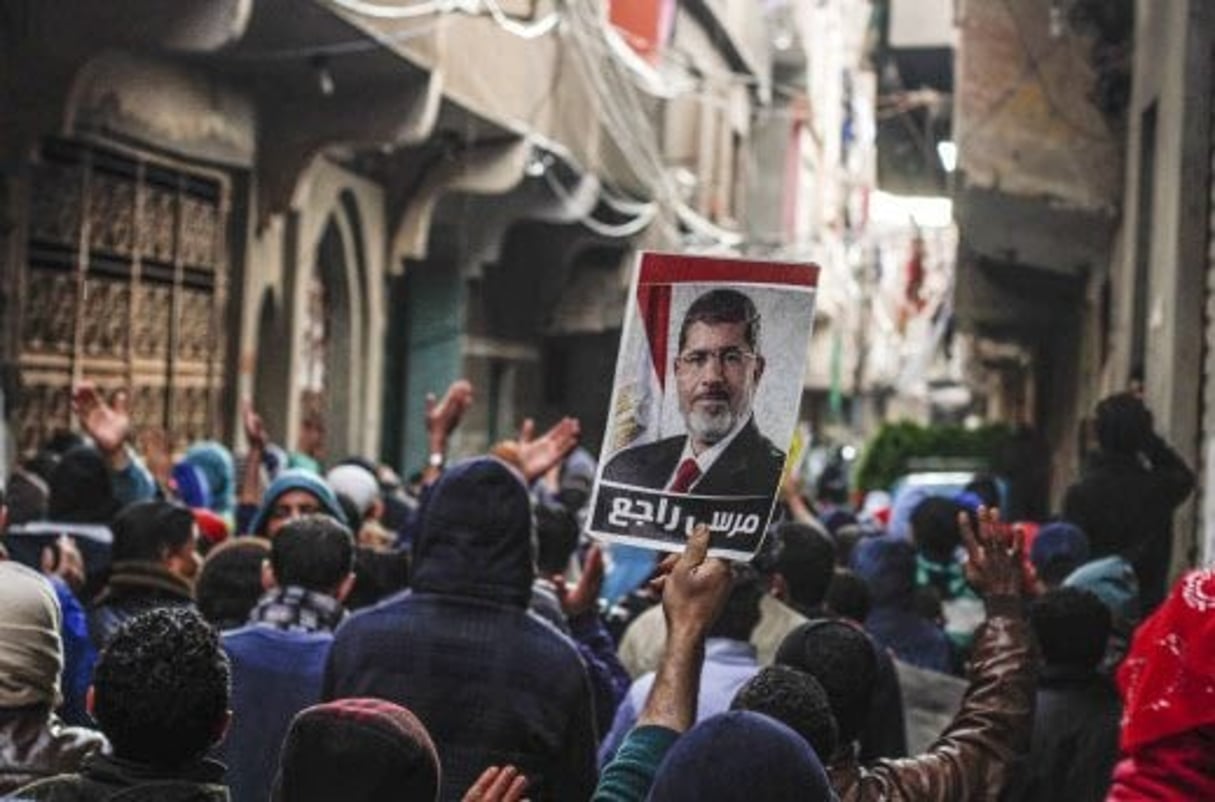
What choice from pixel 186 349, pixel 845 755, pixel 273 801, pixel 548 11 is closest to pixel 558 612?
pixel 845 755

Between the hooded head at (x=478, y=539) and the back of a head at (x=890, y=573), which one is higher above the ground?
the hooded head at (x=478, y=539)

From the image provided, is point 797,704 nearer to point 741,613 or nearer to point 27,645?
point 27,645

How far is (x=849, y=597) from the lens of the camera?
21.0 feet

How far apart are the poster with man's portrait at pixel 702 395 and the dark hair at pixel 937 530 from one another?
4561mm

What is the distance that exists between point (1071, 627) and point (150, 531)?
93.5 inches

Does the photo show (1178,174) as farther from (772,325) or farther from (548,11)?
(548,11)

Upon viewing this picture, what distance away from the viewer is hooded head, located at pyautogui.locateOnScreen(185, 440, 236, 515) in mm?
9727

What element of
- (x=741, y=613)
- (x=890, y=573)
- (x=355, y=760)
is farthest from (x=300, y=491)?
(x=355, y=760)

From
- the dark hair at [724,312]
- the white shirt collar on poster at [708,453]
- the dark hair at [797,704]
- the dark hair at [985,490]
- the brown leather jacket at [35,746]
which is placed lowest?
the brown leather jacket at [35,746]

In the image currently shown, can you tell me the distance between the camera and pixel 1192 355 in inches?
362

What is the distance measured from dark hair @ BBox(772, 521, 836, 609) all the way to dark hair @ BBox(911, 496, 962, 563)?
1854mm

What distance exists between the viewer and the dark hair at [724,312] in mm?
3805

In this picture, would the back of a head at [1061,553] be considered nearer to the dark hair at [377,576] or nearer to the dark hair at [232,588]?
the dark hair at [377,576]

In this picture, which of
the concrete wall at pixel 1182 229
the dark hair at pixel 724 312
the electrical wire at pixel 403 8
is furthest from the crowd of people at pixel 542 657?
the electrical wire at pixel 403 8
